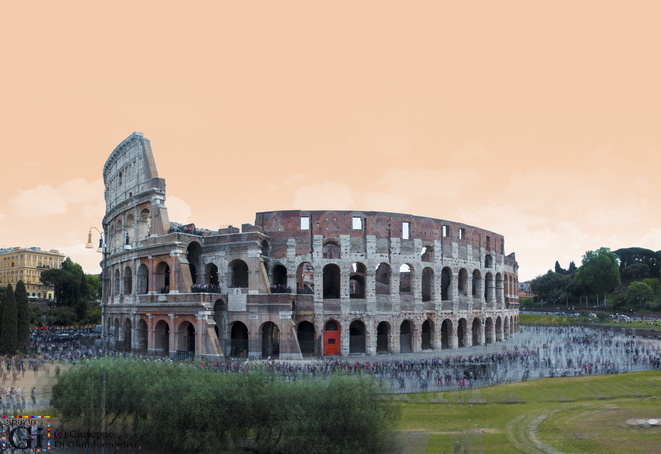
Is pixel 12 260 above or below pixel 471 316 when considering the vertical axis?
above

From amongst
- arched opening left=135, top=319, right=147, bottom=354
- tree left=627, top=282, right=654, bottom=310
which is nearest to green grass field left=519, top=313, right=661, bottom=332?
tree left=627, top=282, right=654, bottom=310

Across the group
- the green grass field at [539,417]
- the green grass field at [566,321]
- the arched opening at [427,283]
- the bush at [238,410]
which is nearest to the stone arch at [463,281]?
the arched opening at [427,283]

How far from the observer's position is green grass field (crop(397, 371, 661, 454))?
1988 cm

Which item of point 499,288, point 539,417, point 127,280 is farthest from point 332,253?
point 499,288

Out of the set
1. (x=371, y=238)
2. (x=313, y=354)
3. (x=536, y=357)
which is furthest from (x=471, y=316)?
(x=313, y=354)

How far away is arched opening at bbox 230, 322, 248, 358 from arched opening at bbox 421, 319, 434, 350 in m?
17.0

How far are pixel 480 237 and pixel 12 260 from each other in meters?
94.4

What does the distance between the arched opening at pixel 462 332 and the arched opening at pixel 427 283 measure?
16.1 feet

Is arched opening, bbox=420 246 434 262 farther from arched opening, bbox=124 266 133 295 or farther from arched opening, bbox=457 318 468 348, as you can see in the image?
arched opening, bbox=124 266 133 295

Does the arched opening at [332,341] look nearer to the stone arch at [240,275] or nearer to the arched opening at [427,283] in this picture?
the stone arch at [240,275]

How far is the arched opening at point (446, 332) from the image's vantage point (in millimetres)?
48938

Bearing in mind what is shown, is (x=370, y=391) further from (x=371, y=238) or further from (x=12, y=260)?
(x=12, y=260)

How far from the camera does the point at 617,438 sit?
Answer: 20.4 meters

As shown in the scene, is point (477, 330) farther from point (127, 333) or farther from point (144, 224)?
point (144, 224)
